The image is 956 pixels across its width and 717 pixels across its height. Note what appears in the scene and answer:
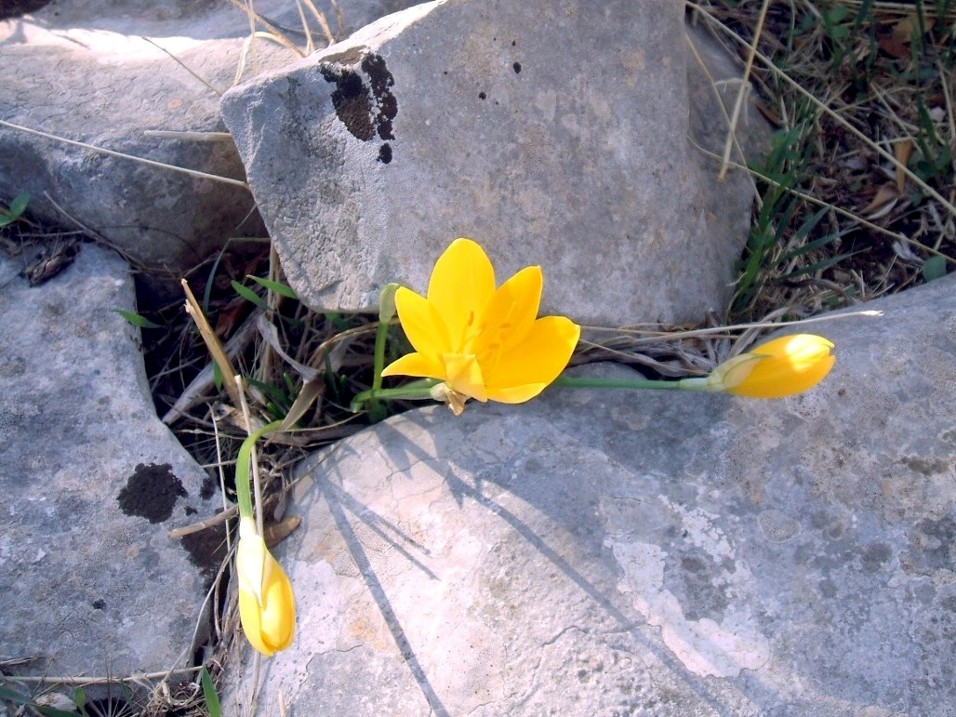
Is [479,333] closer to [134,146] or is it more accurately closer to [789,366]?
[789,366]

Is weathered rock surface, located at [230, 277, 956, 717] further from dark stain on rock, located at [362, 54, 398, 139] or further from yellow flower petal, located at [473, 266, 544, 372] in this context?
dark stain on rock, located at [362, 54, 398, 139]

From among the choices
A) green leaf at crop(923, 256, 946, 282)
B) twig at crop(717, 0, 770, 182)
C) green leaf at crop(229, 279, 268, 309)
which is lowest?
green leaf at crop(923, 256, 946, 282)

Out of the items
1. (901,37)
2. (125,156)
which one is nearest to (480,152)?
(125,156)

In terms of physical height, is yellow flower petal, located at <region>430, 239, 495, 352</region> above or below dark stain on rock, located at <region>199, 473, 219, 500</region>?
above

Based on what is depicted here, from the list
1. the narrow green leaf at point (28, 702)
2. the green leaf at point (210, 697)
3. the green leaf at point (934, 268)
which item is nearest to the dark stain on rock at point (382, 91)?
the green leaf at point (210, 697)

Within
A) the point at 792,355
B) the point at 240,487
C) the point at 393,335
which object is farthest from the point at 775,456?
the point at 240,487

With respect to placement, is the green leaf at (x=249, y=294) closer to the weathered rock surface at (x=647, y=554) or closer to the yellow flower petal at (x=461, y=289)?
the weathered rock surface at (x=647, y=554)

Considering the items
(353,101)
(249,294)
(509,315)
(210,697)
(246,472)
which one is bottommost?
(210,697)

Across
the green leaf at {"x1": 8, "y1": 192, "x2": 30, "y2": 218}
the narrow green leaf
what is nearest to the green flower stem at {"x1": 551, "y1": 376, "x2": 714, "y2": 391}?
the narrow green leaf
